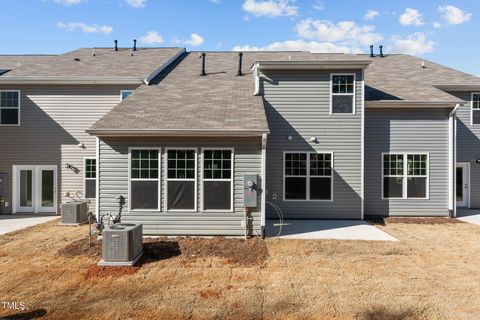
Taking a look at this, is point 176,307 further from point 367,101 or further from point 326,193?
point 367,101

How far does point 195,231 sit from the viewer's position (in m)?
8.16

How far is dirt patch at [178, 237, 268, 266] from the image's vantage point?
6.62 m

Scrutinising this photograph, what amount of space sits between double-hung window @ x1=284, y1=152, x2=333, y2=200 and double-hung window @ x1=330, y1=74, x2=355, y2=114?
1705mm

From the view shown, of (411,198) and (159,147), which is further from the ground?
(159,147)

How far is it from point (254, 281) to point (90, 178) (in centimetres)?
855

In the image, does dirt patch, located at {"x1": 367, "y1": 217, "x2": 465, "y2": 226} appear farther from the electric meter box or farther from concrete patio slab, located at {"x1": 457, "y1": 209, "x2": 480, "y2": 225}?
the electric meter box

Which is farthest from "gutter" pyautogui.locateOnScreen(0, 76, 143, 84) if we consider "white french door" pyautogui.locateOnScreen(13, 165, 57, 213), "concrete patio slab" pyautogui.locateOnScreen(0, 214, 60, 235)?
"concrete patio slab" pyautogui.locateOnScreen(0, 214, 60, 235)

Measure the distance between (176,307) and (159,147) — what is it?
15.1ft

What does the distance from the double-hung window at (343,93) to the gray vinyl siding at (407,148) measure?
1.15m

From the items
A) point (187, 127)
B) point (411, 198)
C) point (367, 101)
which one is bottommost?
point (411, 198)

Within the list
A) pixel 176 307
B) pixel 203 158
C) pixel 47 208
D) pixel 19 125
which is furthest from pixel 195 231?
pixel 19 125

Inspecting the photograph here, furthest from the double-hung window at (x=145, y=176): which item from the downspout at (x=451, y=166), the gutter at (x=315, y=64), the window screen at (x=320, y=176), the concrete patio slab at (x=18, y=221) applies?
the downspout at (x=451, y=166)

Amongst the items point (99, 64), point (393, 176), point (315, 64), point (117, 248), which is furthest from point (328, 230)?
point (99, 64)

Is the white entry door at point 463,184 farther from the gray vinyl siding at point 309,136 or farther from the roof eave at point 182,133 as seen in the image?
the roof eave at point 182,133
